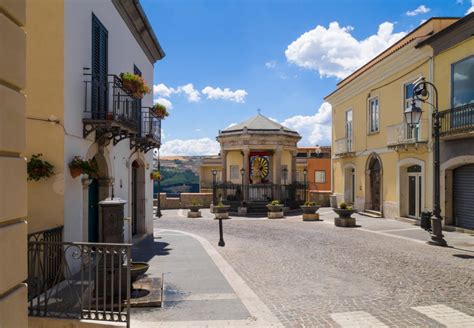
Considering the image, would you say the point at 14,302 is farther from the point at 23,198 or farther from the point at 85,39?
→ the point at 85,39

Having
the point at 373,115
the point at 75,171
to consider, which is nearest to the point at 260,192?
the point at 373,115

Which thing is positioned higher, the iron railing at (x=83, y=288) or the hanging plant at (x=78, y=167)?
the hanging plant at (x=78, y=167)

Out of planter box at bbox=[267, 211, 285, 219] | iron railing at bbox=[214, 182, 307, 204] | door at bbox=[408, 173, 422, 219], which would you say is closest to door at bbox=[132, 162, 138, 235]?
planter box at bbox=[267, 211, 285, 219]

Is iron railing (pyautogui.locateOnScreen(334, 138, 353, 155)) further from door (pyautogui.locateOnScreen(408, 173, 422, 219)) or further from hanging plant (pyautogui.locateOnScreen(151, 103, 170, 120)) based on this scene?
hanging plant (pyautogui.locateOnScreen(151, 103, 170, 120))

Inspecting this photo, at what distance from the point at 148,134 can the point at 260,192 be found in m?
16.7

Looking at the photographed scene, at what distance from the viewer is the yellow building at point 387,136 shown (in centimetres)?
1716

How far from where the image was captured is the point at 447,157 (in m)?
15.5

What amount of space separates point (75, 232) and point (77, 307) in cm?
261

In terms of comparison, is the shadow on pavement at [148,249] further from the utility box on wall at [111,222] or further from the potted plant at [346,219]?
the potted plant at [346,219]

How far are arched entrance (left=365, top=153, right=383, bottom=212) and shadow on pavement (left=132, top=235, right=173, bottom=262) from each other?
1380cm

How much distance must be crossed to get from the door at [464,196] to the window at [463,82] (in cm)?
256

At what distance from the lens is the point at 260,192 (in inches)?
1152

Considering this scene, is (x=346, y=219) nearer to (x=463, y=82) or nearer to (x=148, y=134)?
(x=463, y=82)

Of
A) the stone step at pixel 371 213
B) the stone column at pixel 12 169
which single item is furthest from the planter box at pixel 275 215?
the stone column at pixel 12 169
